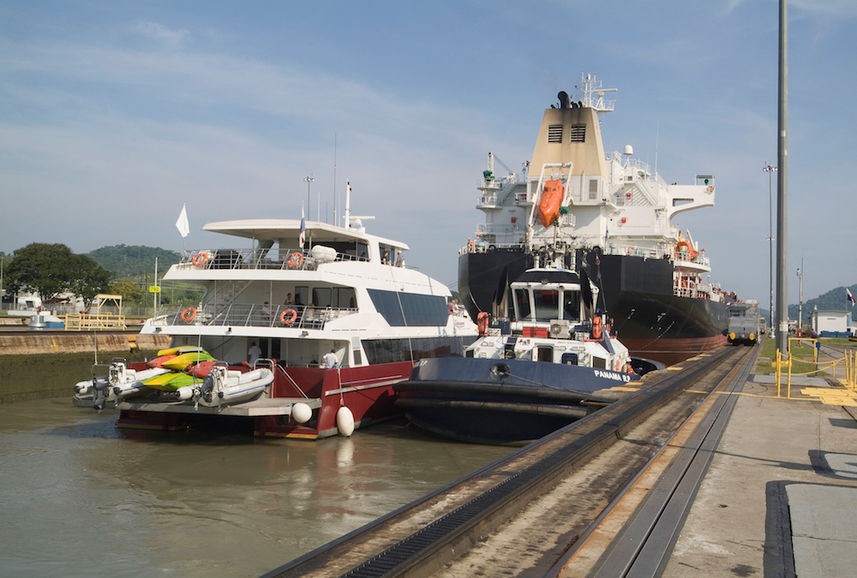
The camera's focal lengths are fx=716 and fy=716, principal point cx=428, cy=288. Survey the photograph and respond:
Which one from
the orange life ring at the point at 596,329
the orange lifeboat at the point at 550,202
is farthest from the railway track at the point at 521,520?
the orange lifeboat at the point at 550,202

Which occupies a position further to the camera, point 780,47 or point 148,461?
point 780,47

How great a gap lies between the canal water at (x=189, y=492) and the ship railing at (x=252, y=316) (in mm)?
2798

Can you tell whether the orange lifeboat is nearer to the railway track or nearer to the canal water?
the canal water

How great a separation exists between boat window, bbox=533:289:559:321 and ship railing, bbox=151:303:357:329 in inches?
207

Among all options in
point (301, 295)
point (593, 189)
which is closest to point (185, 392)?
point (301, 295)

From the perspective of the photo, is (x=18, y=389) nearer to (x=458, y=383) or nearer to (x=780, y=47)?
(x=458, y=383)

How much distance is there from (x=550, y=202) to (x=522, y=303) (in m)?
10.5

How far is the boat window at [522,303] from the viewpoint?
66.8 feet

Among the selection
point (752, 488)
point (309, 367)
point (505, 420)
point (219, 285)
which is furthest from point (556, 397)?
point (219, 285)

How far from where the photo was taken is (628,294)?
28000mm

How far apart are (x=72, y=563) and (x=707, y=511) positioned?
7.50 m

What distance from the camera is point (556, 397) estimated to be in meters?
15.2

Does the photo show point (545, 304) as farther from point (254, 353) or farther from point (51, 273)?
point (51, 273)

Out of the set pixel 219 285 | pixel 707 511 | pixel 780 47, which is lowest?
pixel 707 511
